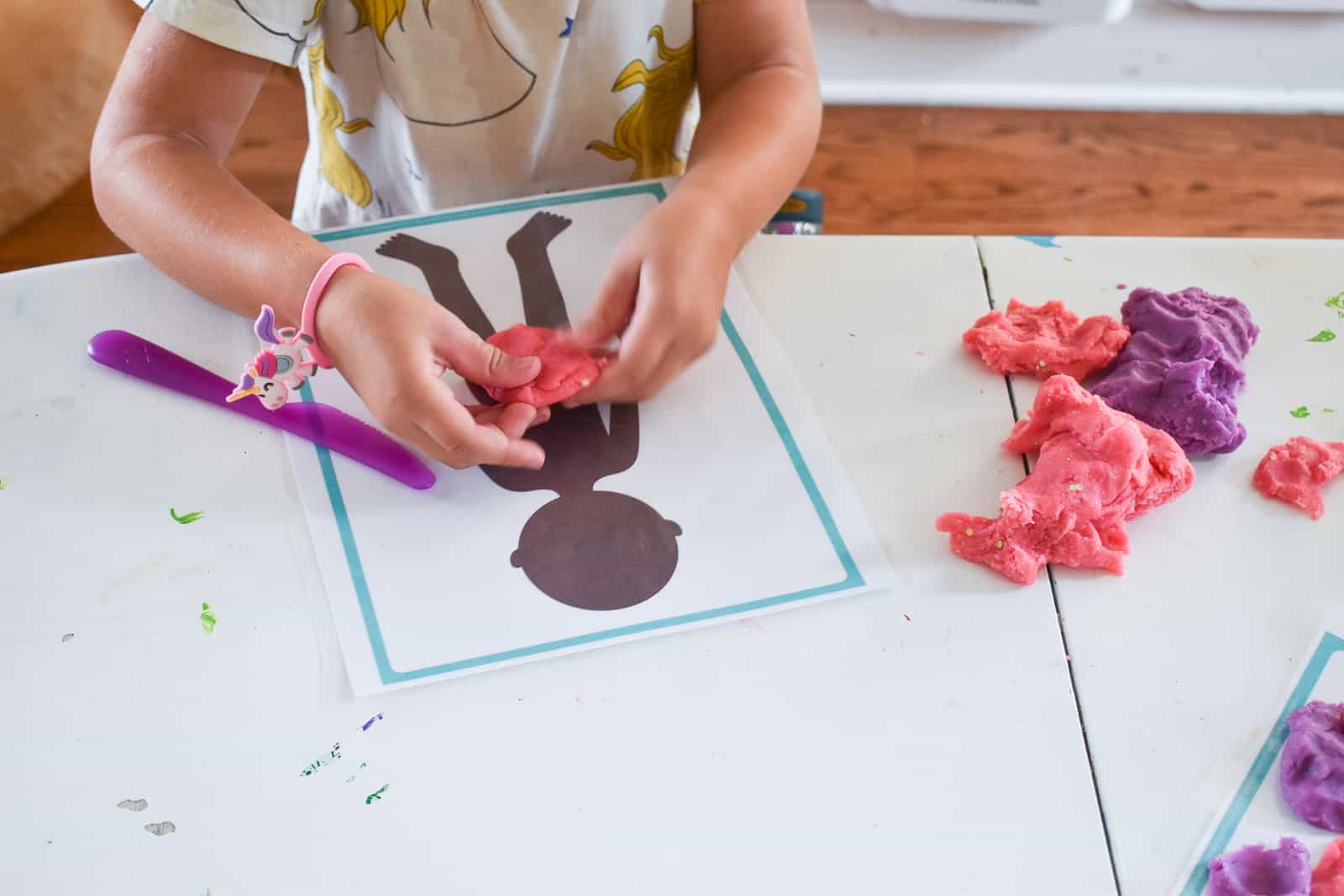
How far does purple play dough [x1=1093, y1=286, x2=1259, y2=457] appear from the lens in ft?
1.90

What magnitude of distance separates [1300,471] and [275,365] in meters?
0.53

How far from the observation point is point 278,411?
0.59 m

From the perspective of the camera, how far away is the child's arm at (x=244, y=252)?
55 cm

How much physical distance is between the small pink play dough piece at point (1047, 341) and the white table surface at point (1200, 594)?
0.02m

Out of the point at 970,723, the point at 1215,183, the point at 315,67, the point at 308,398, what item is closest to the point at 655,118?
the point at 315,67

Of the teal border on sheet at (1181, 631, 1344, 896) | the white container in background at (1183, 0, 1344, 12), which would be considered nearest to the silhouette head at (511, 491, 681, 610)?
the teal border on sheet at (1181, 631, 1344, 896)

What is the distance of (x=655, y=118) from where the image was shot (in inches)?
31.9

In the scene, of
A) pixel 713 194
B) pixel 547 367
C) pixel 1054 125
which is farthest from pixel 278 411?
pixel 1054 125

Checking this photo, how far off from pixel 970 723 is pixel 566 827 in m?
0.18

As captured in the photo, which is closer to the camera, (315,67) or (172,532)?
(172,532)

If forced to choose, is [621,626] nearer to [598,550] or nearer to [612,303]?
[598,550]

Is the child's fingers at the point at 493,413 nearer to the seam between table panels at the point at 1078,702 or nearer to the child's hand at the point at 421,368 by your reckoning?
the child's hand at the point at 421,368

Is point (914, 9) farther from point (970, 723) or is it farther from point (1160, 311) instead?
point (970, 723)

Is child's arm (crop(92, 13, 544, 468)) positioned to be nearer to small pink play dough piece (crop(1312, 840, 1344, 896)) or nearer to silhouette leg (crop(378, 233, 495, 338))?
silhouette leg (crop(378, 233, 495, 338))
